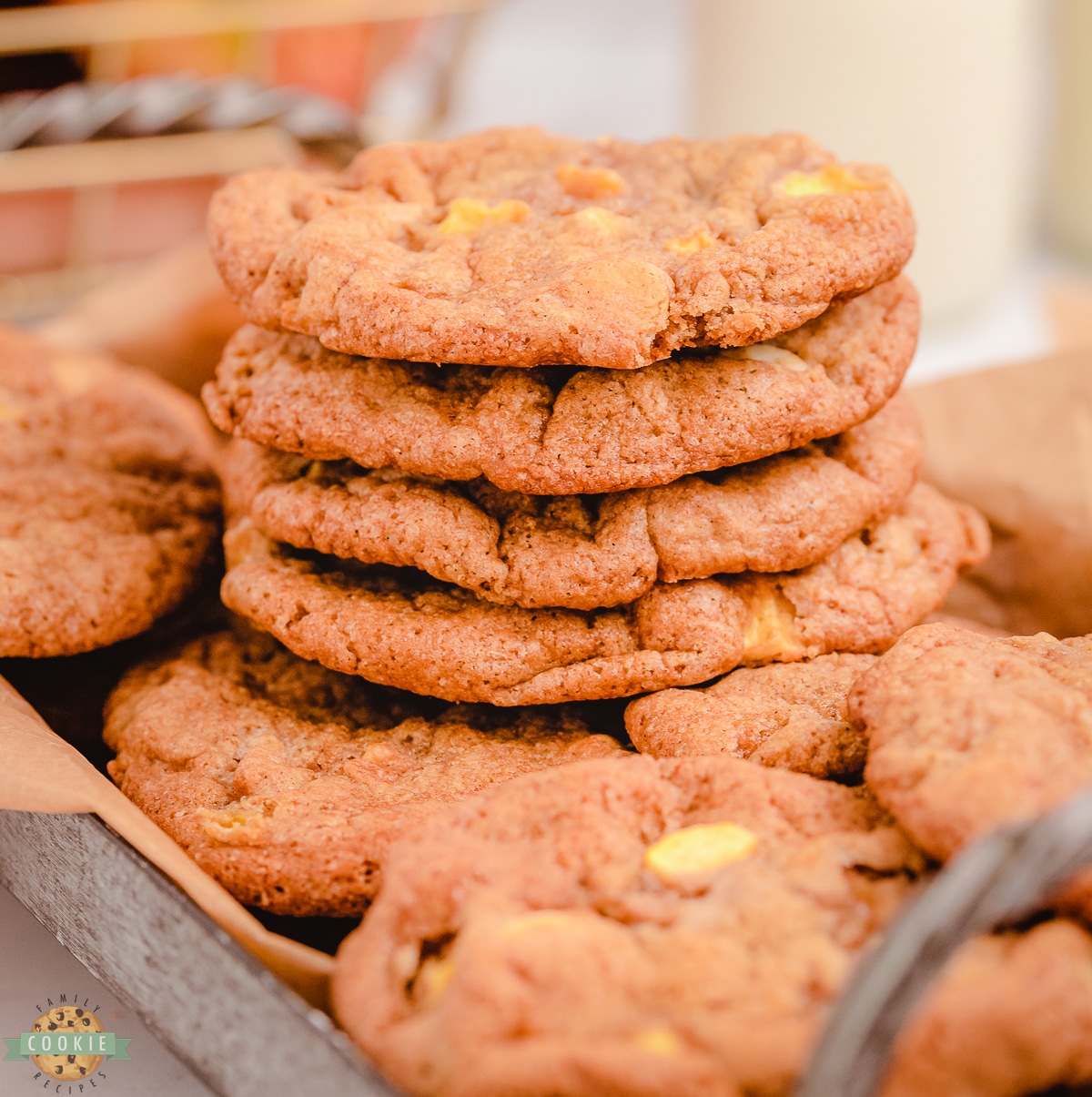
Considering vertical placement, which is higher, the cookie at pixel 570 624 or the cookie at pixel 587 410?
the cookie at pixel 587 410

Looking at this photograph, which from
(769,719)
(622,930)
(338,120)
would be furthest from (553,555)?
(338,120)

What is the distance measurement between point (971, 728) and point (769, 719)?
214 millimetres

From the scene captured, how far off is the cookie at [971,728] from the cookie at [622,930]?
51 millimetres

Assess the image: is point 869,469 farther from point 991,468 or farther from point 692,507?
point 991,468

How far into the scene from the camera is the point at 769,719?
1008mm

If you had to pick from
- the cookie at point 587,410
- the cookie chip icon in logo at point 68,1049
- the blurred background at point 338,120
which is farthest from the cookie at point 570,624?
the blurred background at point 338,120

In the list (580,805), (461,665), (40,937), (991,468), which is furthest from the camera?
(991,468)

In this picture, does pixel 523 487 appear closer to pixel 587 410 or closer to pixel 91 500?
pixel 587 410

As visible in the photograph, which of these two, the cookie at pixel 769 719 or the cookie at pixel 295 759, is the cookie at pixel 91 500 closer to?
the cookie at pixel 295 759

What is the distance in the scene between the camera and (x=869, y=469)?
115cm

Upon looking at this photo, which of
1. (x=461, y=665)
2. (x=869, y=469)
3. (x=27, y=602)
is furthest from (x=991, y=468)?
(x=27, y=602)

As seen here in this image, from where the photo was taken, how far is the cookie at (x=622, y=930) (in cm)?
66

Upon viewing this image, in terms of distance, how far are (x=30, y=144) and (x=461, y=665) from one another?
195cm

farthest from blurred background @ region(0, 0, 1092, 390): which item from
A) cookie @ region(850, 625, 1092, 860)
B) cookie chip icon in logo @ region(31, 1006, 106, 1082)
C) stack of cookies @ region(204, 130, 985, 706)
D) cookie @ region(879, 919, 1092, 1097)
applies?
cookie @ region(879, 919, 1092, 1097)
